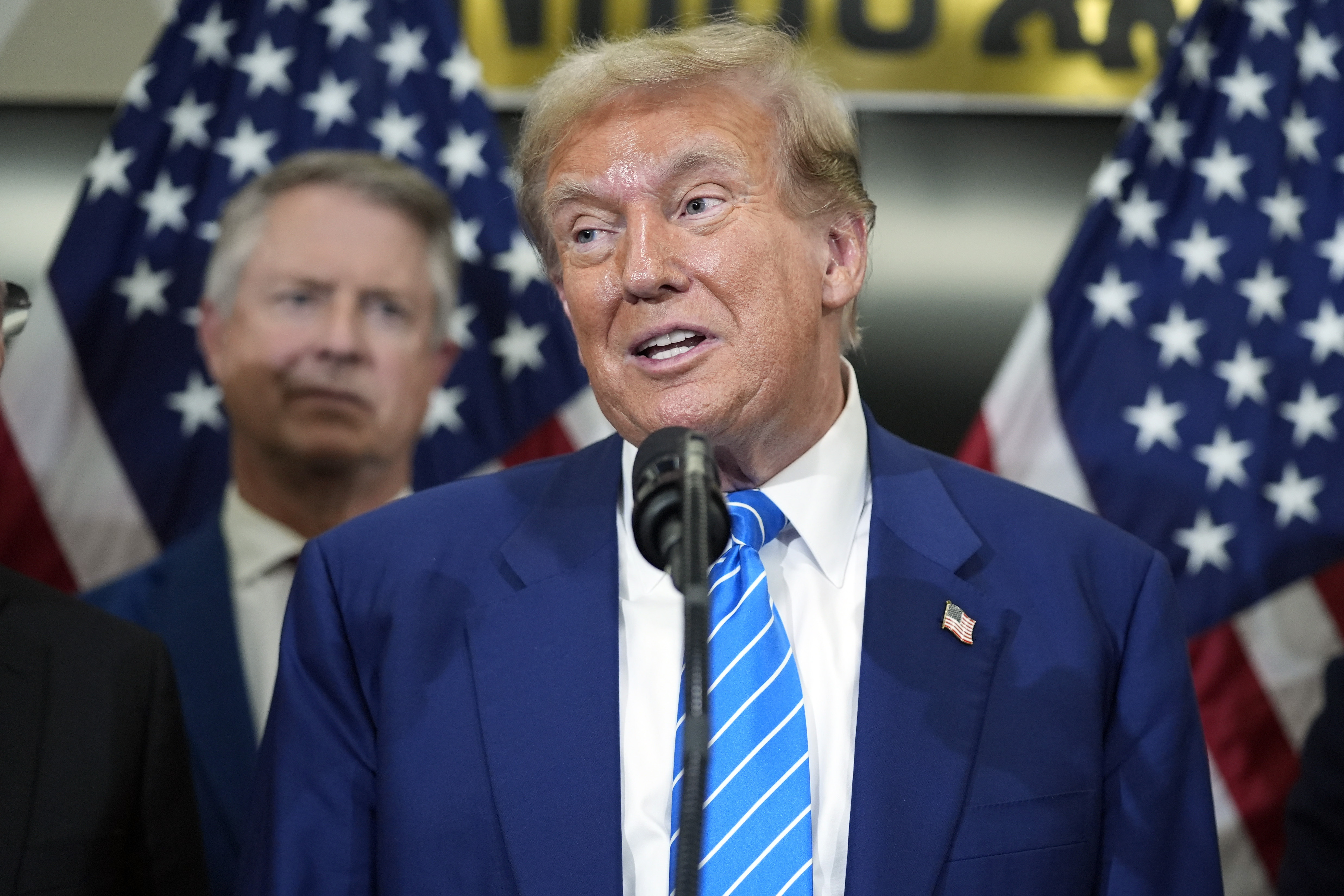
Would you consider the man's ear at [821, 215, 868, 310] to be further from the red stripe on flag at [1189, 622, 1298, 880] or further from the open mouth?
the red stripe on flag at [1189, 622, 1298, 880]

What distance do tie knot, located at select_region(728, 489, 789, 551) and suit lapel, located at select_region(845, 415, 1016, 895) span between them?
11 cm

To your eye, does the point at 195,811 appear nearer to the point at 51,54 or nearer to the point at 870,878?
the point at 870,878

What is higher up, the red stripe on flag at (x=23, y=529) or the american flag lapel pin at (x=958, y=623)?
the american flag lapel pin at (x=958, y=623)

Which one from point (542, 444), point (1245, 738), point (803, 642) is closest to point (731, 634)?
point (803, 642)

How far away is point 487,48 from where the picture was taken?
9.24 feet

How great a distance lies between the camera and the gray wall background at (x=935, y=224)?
9.26ft

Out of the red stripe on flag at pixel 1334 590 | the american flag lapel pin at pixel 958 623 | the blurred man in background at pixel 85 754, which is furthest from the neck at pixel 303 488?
the red stripe on flag at pixel 1334 590

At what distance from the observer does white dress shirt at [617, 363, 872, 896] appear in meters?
1.42

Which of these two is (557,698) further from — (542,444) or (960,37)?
(960,37)

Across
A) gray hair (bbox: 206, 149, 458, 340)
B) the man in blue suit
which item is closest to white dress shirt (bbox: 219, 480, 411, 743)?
gray hair (bbox: 206, 149, 458, 340)

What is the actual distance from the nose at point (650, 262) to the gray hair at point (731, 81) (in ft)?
0.54

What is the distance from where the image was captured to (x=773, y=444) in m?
1.63

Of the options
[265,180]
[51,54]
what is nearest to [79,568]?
[265,180]

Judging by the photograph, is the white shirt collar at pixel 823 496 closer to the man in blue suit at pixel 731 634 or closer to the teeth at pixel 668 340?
the man in blue suit at pixel 731 634
